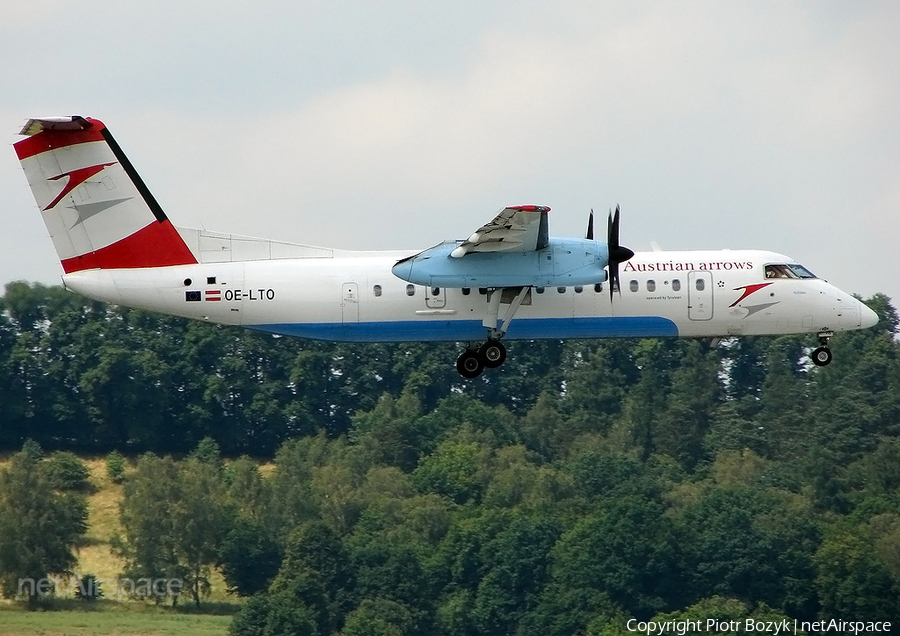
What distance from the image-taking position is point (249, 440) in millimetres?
89125

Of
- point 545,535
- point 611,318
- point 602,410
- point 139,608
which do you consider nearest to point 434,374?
point 602,410

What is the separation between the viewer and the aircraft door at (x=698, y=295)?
3388 centimetres

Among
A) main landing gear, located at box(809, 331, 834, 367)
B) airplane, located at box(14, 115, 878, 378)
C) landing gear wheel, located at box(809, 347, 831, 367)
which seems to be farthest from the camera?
landing gear wheel, located at box(809, 347, 831, 367)

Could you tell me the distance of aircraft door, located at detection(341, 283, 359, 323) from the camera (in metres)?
32.9

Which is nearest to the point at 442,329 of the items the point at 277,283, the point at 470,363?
the point at 470,363

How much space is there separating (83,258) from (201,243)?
264 centimetres

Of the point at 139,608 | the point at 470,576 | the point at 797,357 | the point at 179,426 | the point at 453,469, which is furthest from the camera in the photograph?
the point at 797,357

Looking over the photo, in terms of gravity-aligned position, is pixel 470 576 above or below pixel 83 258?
below

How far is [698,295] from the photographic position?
33906 millimetres

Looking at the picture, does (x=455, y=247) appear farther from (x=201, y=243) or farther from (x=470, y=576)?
(x=470, y=576)

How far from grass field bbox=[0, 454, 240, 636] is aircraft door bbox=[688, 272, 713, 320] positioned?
35.9 m

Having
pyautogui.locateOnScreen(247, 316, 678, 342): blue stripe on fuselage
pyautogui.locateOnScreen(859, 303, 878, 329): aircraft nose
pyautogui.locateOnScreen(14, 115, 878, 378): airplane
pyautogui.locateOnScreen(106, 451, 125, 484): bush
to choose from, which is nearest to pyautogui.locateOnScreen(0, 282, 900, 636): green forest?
pyautogui.locateOnScreen(106, 451, 125, 484): bush

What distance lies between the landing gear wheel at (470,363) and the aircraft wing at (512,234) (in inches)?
110

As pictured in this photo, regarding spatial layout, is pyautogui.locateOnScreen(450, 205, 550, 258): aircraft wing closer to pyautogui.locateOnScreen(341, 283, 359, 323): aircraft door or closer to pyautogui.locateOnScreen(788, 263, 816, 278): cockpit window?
pyautogui.locateOnScreen(341, 283, 359, 323): aircraft door
